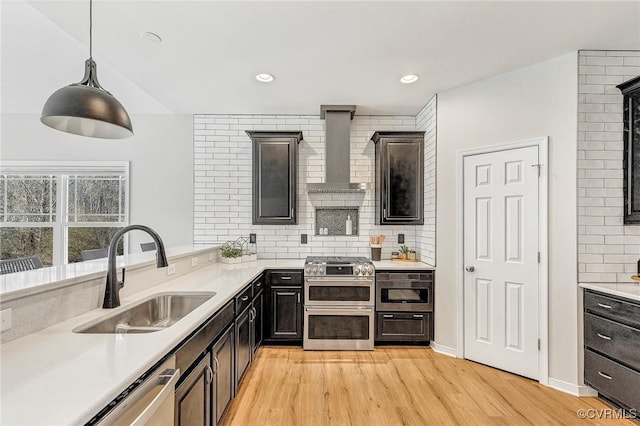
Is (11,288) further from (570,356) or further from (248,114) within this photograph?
(570,356)

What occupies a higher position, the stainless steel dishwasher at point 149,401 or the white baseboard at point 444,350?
the stainless steel dishwasher at point 149,401

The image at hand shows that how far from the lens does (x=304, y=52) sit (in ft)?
8.43

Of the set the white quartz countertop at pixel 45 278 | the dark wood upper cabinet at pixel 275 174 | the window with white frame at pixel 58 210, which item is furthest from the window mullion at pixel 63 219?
the white quartz countertop at pixel 45 278

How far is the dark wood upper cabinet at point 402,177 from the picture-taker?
374cm

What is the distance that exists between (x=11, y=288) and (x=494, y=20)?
313cm

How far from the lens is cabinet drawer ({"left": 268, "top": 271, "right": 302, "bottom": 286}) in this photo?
3.45m

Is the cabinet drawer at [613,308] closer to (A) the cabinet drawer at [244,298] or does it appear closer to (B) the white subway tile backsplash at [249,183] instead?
(B) the white subway tile backsplash at [249,183]

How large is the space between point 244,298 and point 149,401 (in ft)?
4.89

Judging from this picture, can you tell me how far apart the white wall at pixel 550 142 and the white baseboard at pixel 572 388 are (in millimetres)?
47

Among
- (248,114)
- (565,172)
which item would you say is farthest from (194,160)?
(565,172)

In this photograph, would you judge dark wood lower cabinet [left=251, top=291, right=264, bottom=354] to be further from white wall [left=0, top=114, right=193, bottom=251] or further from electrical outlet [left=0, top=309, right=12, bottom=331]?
electrical outlet [left=0, top=309, right=12, bottom=331]

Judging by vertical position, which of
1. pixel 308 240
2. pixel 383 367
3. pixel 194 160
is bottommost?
pixel 383 367

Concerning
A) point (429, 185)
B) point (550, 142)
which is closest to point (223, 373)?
point (429, 185)

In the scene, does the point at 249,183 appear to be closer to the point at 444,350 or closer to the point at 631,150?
the point at 444,350
